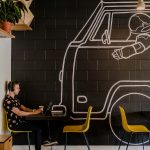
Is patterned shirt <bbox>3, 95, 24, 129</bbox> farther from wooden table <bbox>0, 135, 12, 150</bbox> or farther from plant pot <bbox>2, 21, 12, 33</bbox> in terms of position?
plant pot <bbox>2, 21, 12, 33</bbox>

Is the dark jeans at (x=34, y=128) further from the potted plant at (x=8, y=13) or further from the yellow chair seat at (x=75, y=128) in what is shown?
the potted plant at (x=8, y=13)

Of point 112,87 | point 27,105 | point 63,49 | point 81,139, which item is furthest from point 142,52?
point 27,105

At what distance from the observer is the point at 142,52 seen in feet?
18.5

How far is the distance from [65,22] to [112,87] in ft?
4.73

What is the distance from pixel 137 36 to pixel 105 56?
0.67 meters

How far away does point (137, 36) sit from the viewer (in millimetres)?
5633

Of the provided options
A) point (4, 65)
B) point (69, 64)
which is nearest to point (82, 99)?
point (69, 64)

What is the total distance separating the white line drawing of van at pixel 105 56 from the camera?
5.63 m

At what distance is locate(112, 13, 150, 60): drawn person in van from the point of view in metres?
5.63

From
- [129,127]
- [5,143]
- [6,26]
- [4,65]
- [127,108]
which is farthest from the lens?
[127,108]

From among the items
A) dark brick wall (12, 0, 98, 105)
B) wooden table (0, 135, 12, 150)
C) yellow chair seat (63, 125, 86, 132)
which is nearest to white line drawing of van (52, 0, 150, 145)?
dark brick wall (12, 0, 98, 105)

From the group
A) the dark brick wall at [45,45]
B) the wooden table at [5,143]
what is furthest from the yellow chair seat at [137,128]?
the wooden table at [5,143]

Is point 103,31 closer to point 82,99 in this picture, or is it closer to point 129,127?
point 82,99

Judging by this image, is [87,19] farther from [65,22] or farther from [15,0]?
[15,0]
